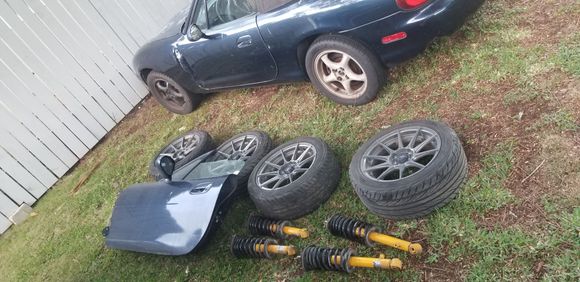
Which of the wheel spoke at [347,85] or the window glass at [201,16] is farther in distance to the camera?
the window glass at [201,16]

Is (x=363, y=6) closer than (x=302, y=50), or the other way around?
(x=363, y=6)

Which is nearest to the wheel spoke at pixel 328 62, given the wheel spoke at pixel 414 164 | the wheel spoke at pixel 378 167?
the wheel spoke at pixel 378 167

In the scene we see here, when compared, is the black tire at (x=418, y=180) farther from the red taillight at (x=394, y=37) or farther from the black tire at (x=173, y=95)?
the black tire at (x=173, y=95)

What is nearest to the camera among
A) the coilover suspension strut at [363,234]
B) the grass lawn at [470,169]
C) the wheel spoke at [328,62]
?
the grass lawn at [470,169]

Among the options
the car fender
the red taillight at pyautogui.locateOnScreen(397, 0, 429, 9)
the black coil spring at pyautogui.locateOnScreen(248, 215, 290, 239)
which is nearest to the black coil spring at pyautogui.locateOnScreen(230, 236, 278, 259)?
the black coil spring at pyautogui.locateOnScreen(248, 215, 290, 239)

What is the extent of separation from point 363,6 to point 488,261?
1.92 metres

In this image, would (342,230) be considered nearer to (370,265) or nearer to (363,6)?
(370,265)

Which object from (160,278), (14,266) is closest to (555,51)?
(160,278)

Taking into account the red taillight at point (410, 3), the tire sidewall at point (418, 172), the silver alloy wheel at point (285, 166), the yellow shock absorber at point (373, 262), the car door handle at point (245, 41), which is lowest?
the yellow shock absorber at point (373, 262)

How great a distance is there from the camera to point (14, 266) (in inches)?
184

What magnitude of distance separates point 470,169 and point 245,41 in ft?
7.24

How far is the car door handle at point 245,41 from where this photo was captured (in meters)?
3.99

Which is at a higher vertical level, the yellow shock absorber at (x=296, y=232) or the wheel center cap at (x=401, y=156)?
the wheel center cap at (x=401, y=156)

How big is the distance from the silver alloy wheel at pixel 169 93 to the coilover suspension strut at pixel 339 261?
10.3 feet
